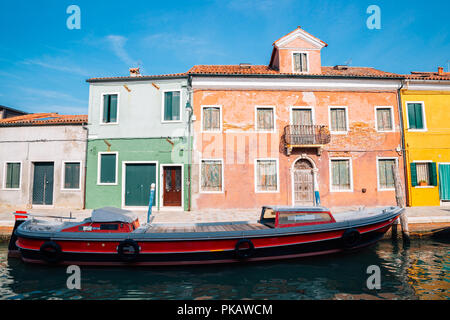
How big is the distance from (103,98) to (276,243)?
12181mm

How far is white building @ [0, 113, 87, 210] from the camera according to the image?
13328mm

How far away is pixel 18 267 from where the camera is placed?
6926 millimetres

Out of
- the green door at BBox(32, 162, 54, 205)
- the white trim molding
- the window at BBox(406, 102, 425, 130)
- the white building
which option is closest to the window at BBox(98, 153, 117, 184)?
the white building

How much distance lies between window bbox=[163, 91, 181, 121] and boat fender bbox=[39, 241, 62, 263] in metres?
8.36

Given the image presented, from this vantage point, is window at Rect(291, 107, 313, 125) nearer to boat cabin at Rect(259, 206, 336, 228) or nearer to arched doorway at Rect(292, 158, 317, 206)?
arched doorway at Rect(292, 158, 317, 206)

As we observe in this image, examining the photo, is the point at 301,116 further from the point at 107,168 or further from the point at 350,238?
the point at 107,168

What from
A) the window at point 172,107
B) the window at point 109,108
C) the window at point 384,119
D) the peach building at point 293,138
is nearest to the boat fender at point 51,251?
the peach building at point 293,138

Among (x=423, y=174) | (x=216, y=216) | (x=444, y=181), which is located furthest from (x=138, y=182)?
(x=444, y=181)

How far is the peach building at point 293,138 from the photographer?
13.1 meters

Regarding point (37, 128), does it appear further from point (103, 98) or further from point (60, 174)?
point (103, 98)

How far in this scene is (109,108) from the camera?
539 inches

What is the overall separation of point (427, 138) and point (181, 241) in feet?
47.7

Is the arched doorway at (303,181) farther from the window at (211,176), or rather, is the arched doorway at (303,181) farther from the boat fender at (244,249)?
the boat fender at (244,249)

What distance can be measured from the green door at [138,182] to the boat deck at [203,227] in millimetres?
5840
